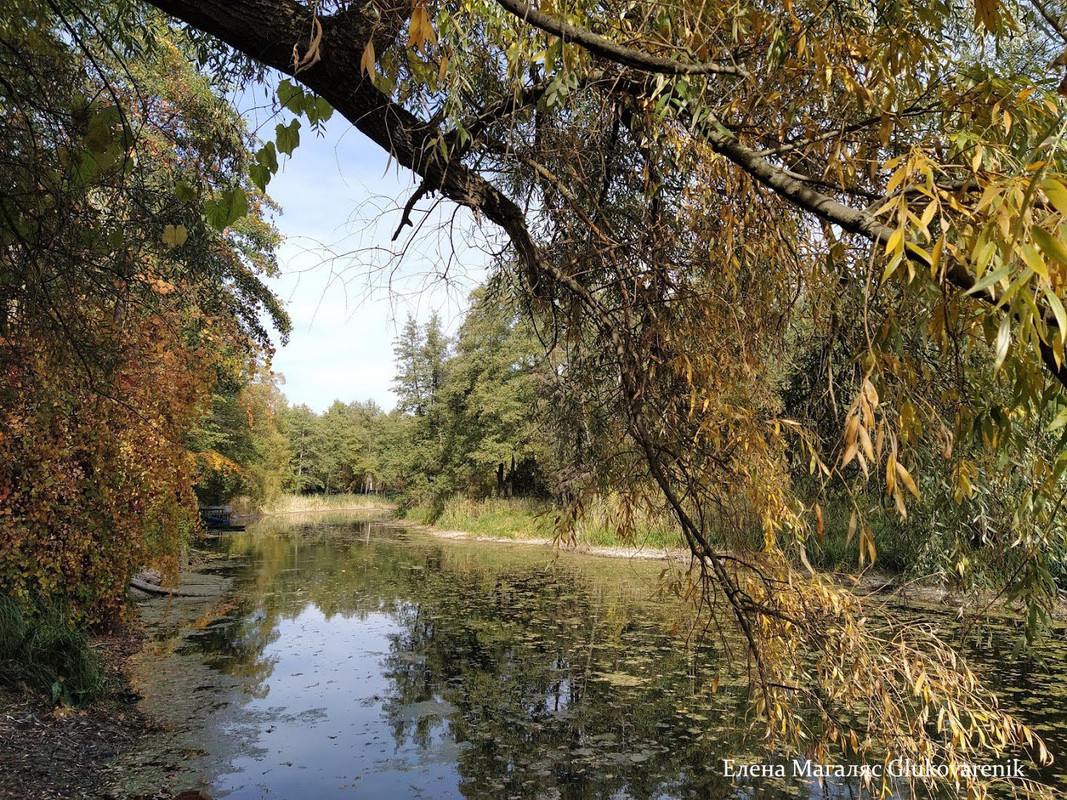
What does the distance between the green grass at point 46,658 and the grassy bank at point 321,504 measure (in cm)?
3016

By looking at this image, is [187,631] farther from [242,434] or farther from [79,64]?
[242,434]

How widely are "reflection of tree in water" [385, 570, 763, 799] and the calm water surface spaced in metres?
0.02

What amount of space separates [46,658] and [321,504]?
122ft

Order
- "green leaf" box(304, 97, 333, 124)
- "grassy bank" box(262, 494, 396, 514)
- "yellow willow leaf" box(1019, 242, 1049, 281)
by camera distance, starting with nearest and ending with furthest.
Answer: "yellow willow leaf" box(1019, 242, 1049, 281), "green leaf" box(304, 97, 333, 124), "grassy bank" box(262, 494, 396, 514)

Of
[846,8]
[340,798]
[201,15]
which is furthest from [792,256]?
[340,798]

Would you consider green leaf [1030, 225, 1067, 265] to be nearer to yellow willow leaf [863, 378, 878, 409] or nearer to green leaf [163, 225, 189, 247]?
yellow willow leaf [863, 378, 878, 409]

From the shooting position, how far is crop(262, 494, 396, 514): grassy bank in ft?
116

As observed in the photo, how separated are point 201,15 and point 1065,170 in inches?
80.7

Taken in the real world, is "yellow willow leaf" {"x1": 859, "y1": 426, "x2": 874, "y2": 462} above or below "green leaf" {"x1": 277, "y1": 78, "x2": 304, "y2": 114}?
below

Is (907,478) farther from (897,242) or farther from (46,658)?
(46,658)

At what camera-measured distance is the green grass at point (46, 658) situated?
4816mm

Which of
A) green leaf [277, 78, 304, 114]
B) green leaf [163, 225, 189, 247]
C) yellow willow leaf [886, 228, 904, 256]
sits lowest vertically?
yellow willow leaf [886, 228, 904, 256]

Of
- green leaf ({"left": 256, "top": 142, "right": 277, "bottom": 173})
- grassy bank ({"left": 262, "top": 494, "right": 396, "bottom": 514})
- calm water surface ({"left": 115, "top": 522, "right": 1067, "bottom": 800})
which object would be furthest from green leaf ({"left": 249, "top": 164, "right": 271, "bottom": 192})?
grassy bank ({"left": 262, "top": 494, "right": 396, "bottom": 514})

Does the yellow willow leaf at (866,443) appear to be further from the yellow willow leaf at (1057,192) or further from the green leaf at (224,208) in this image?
the green leaf at (224,208)
